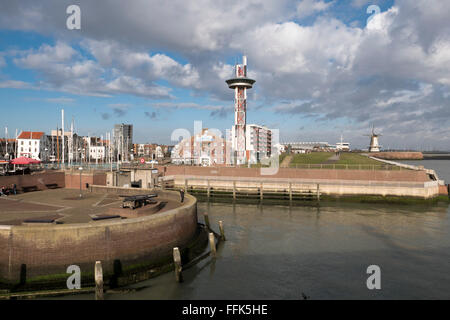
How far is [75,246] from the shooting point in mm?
14414

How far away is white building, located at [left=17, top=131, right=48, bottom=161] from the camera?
444ft

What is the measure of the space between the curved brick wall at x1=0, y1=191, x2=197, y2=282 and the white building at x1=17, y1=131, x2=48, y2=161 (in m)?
139

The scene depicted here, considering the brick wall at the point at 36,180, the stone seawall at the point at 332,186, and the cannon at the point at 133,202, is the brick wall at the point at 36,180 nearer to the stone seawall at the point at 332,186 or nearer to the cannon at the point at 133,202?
the cannon at the point at 133,202

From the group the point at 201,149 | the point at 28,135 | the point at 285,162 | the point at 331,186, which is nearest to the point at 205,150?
the point at 201,149

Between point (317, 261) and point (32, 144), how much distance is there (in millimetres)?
151107

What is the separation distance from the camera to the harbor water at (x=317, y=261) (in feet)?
50.9

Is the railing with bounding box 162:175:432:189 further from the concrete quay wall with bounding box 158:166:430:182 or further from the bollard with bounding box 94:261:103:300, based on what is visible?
the bollard with bounding box 94:261:103:300

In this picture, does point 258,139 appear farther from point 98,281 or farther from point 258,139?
point 98,281

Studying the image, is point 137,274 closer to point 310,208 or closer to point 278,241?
point 278,241

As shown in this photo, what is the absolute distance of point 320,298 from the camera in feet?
49.0

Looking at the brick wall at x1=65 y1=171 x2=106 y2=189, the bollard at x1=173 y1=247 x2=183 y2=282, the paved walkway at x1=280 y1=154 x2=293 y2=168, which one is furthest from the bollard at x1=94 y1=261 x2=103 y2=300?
the paved walkway at x1=280 y1=154 x2=293 y2=168

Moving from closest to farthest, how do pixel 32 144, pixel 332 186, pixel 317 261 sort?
1. pixel 317 261
2. pixel 332 186
3. pixel 32 144

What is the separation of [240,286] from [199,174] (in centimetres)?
4071

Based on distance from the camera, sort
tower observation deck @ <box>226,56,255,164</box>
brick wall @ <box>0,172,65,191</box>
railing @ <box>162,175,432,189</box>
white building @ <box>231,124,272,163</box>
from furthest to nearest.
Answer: white building @ <box>231,124,272,163</box>
tower observation deck @ <box>226,56,255,164</box>
railing @ <box>162,175,432,189</box>
brick wall @ <box>0,172,65,191</box>
